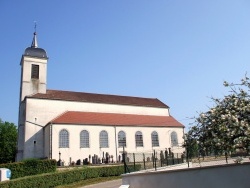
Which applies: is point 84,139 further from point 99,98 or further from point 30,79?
point 30,79

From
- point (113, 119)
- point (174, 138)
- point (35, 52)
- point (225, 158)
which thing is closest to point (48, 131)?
point (113, 119)

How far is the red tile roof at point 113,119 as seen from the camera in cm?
4094

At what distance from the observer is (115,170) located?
94.5 feet

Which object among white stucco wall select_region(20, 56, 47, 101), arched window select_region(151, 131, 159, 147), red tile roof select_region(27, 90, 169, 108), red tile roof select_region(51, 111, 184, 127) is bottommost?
arched window select_region(151, 131, 159, 147)

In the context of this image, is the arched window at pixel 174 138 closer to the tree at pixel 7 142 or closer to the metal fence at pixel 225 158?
the tree at pixel 7 142

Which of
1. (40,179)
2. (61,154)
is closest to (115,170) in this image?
(40,179)

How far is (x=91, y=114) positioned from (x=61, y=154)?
9.00 metres

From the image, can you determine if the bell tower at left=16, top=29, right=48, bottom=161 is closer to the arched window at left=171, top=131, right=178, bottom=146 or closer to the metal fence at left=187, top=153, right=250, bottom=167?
the arched window at left=171, top=131, right=178, bottom=146

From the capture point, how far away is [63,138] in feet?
127

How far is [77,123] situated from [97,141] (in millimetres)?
4039

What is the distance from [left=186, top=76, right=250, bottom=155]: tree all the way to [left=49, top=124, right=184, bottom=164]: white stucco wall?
91.7 feet

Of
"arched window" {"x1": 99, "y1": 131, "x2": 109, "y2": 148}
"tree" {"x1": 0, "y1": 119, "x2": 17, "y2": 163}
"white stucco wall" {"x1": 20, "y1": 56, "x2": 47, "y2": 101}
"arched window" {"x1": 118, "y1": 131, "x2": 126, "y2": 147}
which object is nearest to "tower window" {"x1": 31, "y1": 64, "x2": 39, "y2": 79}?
"white stucco wall" {"x1": 20, "y1": 56, "x2": 47, "y2": 101}

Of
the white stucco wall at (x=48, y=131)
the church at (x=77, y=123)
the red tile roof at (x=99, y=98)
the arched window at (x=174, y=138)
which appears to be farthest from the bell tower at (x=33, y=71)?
the arched window at (x=174, y=138)

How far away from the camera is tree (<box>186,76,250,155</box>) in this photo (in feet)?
25.1
